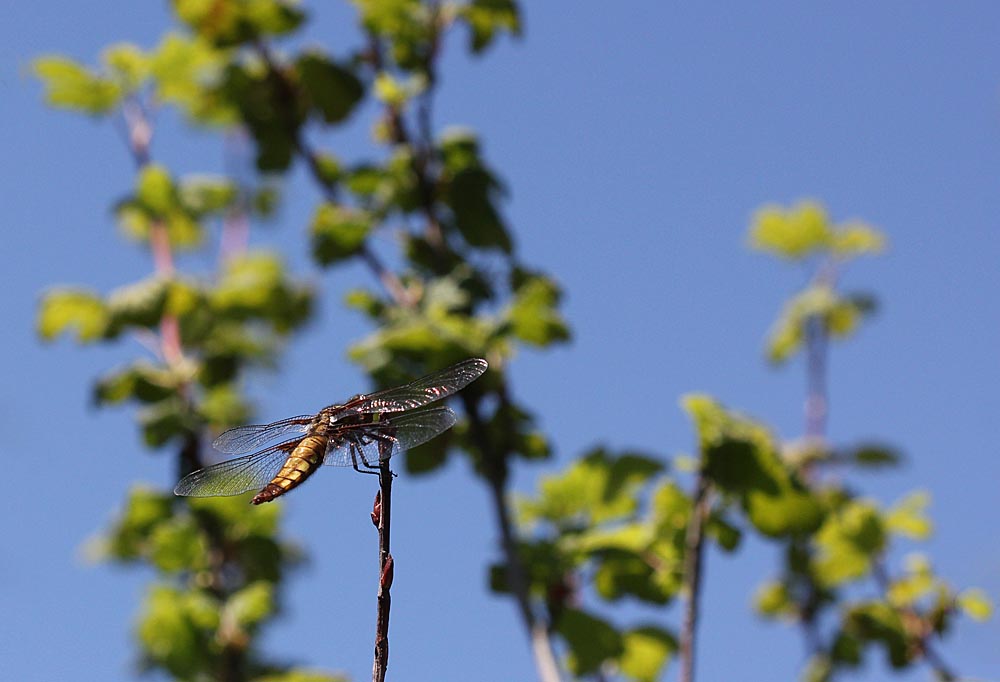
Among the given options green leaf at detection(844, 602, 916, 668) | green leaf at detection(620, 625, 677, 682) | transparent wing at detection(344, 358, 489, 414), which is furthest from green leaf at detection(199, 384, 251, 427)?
transparent wing at detection(344, 358, 489, 414)

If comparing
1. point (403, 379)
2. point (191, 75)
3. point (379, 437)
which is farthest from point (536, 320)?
point (379, 437)

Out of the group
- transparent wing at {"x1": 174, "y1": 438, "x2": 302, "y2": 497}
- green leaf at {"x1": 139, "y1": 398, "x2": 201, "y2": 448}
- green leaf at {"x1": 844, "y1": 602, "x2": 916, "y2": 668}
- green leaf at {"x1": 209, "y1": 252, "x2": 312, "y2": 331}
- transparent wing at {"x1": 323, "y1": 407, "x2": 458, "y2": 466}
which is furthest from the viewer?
green leaf at {"x1": 209, "y1": 252, "x2": 312, "y2": 331}

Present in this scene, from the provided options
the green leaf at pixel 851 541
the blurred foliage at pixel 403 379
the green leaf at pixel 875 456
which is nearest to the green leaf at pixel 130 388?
the blurred foliage at pixel 403 379

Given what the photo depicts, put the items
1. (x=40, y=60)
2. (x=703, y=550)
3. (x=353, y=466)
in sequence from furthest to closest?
(x=40, y=60)
(x=703, y=550)
(x=353, y=466)

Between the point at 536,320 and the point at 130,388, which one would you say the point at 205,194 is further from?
the point at 536,320

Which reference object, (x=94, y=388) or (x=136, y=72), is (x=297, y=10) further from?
(x=94, y=388)

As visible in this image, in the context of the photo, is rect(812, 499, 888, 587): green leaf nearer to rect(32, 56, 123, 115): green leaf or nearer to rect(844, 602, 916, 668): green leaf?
rect(844, 602, 916, 668): green leaf

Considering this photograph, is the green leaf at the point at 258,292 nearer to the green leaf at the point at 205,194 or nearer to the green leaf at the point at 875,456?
the green leaf at the point at 205,194

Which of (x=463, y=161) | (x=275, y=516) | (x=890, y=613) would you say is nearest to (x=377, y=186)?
(x=463, y=161)
